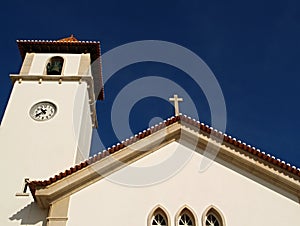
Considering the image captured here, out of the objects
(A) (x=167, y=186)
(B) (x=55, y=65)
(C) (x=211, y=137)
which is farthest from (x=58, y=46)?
(A) (x=167, y=186)

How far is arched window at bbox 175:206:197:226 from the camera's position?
11.2 m

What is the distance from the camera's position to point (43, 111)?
60.6 ft

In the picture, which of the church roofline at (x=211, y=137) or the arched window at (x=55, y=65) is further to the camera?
the arched window at (x=55, y=65)

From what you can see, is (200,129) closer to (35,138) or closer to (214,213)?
(214,213)

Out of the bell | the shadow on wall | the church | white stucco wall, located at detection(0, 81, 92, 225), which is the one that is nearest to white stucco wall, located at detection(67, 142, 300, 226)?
the church

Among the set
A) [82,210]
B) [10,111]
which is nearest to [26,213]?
[82,210]

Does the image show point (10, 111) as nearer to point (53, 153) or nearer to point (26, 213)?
point (53, 153)

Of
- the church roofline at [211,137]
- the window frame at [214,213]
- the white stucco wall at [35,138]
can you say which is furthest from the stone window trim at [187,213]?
the white stucco wall at [35,138]

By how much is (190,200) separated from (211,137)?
95.2 inches

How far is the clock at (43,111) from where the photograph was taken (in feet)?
59.4

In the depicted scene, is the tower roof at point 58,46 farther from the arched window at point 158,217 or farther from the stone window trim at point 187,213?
the stone window trim at point 187,213

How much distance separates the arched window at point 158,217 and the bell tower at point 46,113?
557cm

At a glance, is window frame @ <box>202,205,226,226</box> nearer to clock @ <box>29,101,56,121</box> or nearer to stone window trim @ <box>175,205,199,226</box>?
stone window trim @ <box>175,205,199,226</box>

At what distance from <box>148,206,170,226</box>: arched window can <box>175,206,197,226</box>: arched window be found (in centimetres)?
34
